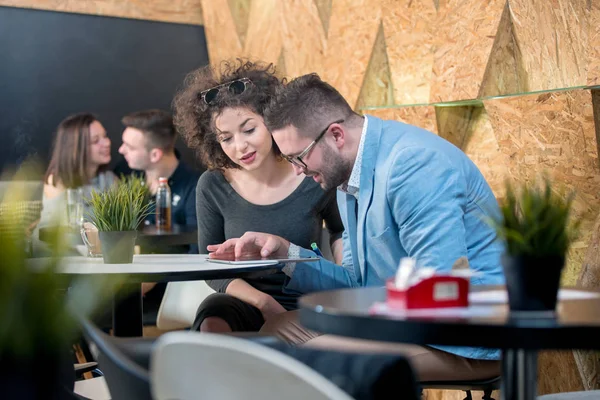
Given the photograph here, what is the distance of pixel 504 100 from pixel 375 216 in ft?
3.67

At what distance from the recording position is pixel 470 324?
4.38ft

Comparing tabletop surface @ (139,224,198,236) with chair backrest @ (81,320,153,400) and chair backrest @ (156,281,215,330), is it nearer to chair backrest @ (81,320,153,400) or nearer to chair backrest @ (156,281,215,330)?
chair backrest @ (156,281,215,330)

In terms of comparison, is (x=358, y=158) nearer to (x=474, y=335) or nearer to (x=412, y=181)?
(x=412, y=181)

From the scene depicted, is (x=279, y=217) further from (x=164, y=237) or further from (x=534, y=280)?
(x=534, y=280)

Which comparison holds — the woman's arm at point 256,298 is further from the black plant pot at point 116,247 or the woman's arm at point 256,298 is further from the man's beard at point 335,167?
the man's beard at point 335,167

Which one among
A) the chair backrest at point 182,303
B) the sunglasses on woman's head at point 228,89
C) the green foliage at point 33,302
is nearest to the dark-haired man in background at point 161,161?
the chair backrest at point 182,303

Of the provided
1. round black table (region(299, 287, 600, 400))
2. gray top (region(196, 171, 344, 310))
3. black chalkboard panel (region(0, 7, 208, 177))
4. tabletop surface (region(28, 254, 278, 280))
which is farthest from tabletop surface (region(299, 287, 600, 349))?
black chalkboard panel (region(0, 7, 208, 177))

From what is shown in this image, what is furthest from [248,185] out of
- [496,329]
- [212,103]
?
[496,329]

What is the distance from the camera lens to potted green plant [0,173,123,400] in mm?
1202

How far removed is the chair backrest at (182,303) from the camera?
3.63 meters

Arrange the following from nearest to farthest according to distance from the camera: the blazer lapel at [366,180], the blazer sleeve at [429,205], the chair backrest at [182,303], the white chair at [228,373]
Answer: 1. the white chair at [228,373]
2. the blazer sleeve at [429,205]
3. the blazer lapel at [366,180]
4. the chair backrest at [182,303]

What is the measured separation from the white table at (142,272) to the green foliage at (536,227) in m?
0.99

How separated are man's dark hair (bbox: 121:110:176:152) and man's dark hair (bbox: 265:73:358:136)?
294 centimetres

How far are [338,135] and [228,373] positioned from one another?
4.73 feet
